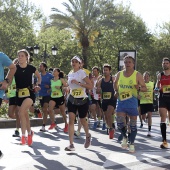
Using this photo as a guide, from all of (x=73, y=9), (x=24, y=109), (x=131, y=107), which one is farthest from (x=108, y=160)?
(x=73, y=9)

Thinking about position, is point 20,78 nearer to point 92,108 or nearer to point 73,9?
point 92,108

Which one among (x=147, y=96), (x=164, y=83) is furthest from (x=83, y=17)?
(x=164, y=83)

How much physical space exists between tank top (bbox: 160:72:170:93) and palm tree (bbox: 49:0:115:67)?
28.7m

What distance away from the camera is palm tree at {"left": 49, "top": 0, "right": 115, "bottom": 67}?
38312 mm

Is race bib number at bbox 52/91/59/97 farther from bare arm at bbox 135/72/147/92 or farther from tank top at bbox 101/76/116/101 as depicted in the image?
bare arm at bbox 135/72/147/92

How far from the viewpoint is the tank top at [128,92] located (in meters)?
8.91

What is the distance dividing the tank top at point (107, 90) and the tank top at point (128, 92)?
296 centimetres

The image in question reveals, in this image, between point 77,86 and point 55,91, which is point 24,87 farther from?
point 55,91

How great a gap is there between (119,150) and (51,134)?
3.88 metres

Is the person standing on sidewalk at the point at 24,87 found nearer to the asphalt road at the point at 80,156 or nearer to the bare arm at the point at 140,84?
the asphalt road at the point at 80,156


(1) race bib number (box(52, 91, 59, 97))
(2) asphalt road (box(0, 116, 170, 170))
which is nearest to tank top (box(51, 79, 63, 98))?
(1) race bib number (box(52, 91, 59, 97))

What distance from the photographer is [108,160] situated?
7.75 m

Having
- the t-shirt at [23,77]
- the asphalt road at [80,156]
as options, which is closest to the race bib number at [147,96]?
the asphalt road at [80,156]

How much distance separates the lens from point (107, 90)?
12008mm
